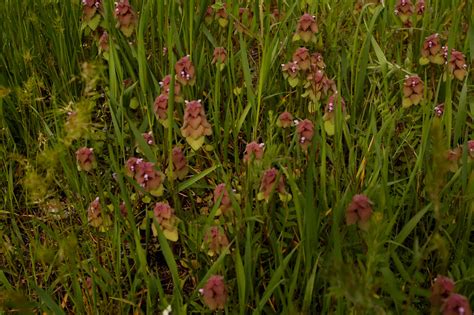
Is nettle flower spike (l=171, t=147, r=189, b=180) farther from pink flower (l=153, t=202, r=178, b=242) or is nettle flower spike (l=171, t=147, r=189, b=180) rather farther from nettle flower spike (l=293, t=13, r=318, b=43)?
nettle flower spike (l=293, t=13, r=318, b=43)

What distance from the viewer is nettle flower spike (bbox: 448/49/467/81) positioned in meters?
2.22

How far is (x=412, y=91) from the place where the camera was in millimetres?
2150

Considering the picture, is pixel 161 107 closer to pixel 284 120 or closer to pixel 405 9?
pixel 284 120

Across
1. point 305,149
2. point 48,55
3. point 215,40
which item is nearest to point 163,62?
point 215,40

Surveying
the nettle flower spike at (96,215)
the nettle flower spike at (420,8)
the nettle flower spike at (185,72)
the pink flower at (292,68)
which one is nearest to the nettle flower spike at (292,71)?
the pink flower at (292,68)

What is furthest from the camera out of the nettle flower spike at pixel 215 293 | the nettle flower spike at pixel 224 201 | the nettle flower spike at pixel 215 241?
the nettle flower spike at pixel 224 201

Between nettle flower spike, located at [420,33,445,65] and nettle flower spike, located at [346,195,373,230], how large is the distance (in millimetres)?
871

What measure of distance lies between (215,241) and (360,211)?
1.15 feet

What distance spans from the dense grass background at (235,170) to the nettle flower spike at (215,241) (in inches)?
1.8

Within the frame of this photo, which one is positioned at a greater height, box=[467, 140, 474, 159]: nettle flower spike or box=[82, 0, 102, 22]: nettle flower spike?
box=[82, 0, 102, 22]: nettle flower spike

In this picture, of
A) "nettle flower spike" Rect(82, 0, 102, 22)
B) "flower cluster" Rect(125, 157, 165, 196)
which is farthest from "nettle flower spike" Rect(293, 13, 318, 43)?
"flower cluster" Rect(125, 157, 165, 196)

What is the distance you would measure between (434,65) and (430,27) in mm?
203

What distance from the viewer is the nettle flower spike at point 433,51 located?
2305 mm

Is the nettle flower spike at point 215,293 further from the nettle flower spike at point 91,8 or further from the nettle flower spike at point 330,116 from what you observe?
the nettle flower spike at point 91,8
